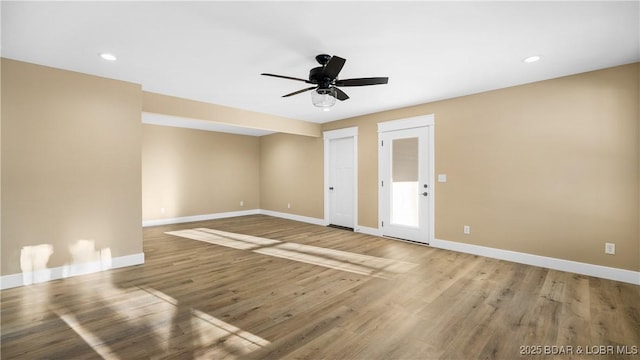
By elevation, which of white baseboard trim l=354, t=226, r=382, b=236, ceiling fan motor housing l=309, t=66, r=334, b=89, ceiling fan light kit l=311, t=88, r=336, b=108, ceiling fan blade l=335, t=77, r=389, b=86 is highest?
ceiling fan motor housing l=309, t=66, r=334, b=89

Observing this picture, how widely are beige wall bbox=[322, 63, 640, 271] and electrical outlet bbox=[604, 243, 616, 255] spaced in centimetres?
4

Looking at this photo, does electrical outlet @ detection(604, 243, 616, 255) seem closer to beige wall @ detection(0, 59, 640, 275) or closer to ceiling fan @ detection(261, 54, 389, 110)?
beige wall @ detection(0, 59, 640, 275)

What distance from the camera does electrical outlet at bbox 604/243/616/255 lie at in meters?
3.19

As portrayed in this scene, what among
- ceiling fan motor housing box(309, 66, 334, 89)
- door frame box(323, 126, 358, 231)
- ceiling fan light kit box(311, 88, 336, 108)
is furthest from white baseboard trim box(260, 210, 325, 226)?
ceiling fan motor housing box(309, 66, 334, 89)

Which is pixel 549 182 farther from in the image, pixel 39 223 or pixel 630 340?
pixel 39 223

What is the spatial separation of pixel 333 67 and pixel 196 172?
6089 mm

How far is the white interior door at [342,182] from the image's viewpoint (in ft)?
20.3

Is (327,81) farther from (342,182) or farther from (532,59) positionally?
(342,182)

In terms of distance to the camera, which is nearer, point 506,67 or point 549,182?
point 506,67

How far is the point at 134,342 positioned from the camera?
6.58ft

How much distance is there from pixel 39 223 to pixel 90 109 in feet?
4.80

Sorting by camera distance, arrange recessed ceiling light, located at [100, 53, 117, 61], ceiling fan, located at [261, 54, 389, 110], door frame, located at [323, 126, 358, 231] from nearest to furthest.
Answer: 1. ceiling fan, located at [261, 54, 389, 110]
2. recessed ceiling light, located at [100, 53, 117, 61]
3. door frame, located at [323, 126, 358, 231]

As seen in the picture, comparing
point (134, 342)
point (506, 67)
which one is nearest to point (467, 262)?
point (506, 67)

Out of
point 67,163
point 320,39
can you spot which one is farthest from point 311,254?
point 67,163
